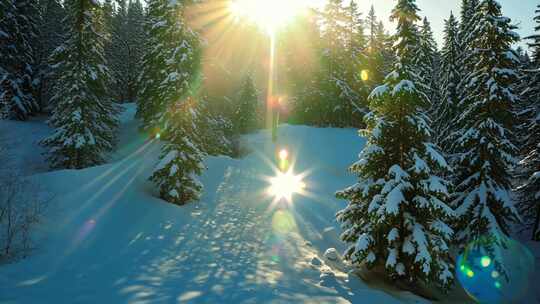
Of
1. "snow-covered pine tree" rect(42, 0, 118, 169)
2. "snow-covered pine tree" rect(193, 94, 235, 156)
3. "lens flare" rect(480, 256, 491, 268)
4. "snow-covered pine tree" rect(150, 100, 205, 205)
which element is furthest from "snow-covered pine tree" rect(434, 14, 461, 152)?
"snow-covered pine tree" rect(42, 0, 118, 169)

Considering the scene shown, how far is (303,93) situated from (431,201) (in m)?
31.0

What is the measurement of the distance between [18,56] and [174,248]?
3428 centimetres

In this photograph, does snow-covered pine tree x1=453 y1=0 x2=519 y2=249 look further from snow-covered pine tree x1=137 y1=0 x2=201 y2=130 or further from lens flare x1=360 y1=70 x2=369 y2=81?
lens flare x1=360 y1=70 x2=369 y2=81

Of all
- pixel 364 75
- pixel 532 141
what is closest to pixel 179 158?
pixel 532 141

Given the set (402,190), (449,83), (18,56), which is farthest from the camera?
(18,56)

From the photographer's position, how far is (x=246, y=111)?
41812mm

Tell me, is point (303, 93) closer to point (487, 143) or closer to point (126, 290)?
point (487, 143)

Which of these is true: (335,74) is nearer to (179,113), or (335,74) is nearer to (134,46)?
(179,113)

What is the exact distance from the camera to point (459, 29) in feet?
127

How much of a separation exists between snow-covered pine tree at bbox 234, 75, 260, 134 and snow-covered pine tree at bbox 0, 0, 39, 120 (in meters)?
22.4

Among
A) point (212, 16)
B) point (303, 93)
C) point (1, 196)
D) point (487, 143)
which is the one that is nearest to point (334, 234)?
point (487, 143)

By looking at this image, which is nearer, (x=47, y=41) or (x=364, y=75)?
(x=47, y=41)

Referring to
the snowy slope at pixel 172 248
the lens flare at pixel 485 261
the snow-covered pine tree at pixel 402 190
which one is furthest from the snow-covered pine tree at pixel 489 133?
the snowy slope at pixel 172 248

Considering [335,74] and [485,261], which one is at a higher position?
[335,74]
